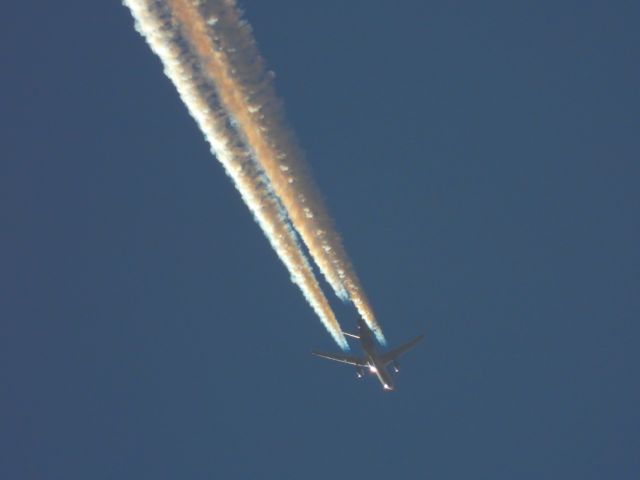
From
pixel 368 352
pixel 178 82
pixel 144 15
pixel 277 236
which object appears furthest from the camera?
pixel 368 352

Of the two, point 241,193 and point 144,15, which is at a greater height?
point 144,15

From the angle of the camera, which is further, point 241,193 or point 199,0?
point 241,193

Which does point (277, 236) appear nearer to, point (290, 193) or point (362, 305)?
point (290, 193)

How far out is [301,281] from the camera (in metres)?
40.0

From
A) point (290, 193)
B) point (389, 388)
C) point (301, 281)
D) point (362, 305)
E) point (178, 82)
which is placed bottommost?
point (389, 388)

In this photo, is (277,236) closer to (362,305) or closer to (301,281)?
(301,281)

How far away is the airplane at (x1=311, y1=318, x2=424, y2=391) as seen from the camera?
164ft

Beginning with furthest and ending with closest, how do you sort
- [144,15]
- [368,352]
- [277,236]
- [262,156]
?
[368,352] < [277,236] < [262,156] < [144,15]

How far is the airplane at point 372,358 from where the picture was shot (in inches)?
1970

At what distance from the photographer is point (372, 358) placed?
50.8 meters

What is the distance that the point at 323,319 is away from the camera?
4203 centimetres

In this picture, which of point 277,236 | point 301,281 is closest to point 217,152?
point 277,236

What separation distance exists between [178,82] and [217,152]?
3202 mm

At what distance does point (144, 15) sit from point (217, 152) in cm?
621
